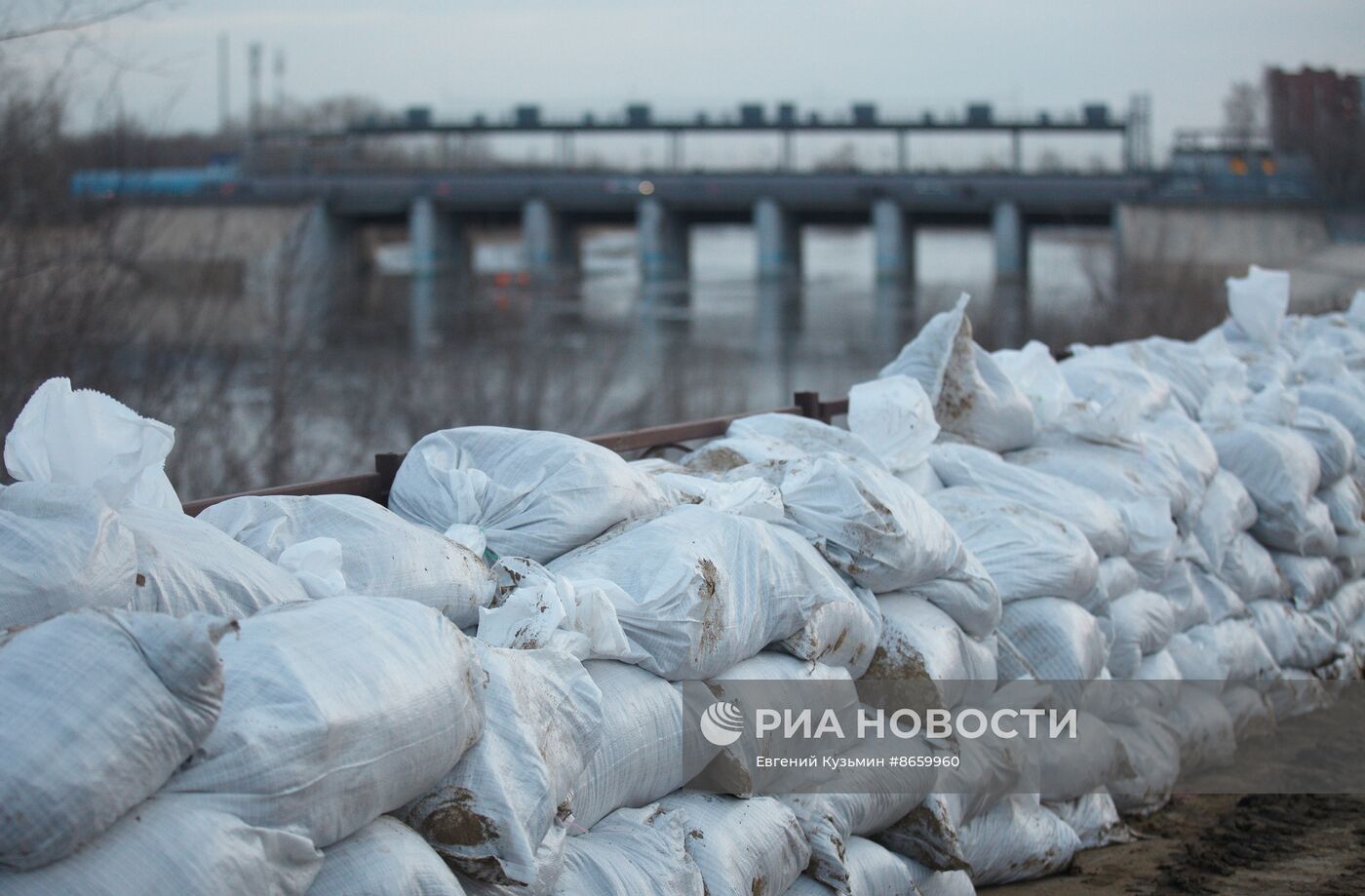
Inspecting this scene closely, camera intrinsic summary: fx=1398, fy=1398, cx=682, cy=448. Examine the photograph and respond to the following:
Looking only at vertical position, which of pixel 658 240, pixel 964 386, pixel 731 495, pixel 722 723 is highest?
pixel 658 240

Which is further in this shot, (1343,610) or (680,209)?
(680,209)

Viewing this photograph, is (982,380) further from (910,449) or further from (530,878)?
(530,878)

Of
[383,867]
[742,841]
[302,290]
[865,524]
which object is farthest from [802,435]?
[302,290]

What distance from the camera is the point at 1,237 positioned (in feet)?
24.3

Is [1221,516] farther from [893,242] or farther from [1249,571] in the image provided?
[893,242]

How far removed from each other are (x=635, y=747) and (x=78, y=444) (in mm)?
971

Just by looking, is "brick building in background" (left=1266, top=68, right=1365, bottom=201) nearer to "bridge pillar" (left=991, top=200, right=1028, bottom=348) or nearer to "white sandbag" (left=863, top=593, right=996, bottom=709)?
"bridge pillar" (left=991, top=200, right=1028, bottom=348)

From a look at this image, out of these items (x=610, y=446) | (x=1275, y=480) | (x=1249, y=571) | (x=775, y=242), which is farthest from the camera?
(x=775, y=242)

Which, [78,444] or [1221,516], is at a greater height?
[78,444]

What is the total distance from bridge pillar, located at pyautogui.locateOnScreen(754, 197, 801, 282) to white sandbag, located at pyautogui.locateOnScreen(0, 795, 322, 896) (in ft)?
124

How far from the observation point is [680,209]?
4081 cm

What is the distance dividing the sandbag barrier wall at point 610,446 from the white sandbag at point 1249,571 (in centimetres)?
141

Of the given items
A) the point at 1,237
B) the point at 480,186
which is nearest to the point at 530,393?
the point at 1,237

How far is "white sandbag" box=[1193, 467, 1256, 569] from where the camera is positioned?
4.51 metres
